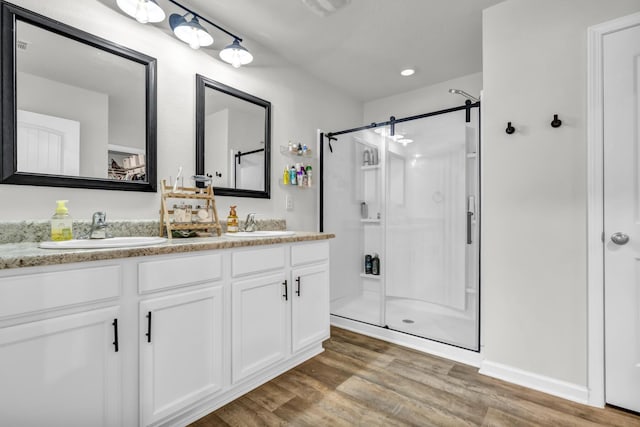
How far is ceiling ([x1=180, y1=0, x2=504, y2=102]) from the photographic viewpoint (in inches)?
81.6

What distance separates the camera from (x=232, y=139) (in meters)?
2.34

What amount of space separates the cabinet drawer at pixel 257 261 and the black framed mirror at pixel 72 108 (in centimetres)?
72

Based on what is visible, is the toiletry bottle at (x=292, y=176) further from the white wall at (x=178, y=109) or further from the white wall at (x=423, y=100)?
the white wall at (x=423, y=100)

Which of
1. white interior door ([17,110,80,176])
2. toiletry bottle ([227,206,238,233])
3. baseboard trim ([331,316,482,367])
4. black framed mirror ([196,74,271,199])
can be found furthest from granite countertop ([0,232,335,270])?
baseboard trim ([331,316,482,367])

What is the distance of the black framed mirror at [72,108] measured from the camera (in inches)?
55.8

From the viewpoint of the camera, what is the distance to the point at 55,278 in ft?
3.54

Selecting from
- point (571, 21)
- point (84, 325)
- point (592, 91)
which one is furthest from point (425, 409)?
point (571, 21)

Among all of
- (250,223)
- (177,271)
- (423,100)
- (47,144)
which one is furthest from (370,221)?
(47,144)

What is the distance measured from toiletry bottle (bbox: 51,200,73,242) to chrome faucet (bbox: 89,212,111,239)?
0.31 feet

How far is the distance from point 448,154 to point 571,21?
1.11 metres

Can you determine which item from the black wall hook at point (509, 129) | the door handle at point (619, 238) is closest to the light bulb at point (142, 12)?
the black wall hook at point (509, 129)

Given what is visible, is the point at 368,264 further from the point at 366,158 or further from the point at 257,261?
the point at 257,261

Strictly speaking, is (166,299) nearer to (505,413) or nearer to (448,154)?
(505,413)

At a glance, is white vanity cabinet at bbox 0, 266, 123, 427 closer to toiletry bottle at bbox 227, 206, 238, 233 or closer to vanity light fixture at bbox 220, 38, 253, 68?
toiletry bottle at bbox 227, 206, 238, 233
